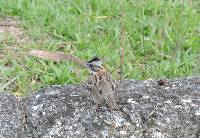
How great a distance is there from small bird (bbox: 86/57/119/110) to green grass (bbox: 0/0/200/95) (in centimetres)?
95

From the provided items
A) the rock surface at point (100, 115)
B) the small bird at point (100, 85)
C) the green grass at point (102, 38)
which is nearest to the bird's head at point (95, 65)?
the small bird at point (100, 85)

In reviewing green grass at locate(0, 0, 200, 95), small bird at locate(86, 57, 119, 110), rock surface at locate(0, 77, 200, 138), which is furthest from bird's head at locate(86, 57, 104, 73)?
green grass at locate(0, 0, 200, 95)

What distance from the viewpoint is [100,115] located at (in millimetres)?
3395

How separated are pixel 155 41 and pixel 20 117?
185cm

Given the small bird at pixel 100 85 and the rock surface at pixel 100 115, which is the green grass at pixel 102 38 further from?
the small bird at pixel 100 85

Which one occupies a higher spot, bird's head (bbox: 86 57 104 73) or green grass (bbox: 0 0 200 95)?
bird's head (bbox: 86 57 104 73)

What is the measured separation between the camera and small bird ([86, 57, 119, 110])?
335cm

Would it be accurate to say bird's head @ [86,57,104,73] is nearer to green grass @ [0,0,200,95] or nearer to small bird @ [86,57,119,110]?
small bird @ [86,57,119,110]

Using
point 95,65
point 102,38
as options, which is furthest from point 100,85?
Answer: point 102,38

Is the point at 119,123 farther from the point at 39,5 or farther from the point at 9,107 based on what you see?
the point at 39,5

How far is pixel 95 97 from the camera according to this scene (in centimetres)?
344

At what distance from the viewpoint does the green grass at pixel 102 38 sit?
4480mm

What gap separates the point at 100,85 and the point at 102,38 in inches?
63.8

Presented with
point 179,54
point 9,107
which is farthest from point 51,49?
point 9,107
